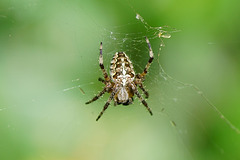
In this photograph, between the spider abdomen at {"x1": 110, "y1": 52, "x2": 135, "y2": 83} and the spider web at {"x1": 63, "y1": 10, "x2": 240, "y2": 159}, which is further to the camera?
the spider web at {"x1": 63, "y1": 10, "x2": 240, "y2": 159}

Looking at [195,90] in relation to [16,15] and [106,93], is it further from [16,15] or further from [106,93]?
[16,15]

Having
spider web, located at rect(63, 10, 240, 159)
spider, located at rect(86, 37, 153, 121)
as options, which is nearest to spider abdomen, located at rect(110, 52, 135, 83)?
spider, located at rect(86, 37, 153, 121)

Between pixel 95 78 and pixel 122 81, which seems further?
pixel 122 81

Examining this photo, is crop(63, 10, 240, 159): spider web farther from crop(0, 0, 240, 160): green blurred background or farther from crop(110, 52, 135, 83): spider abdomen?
crop(110, 52, 135, 83): spider abdomen

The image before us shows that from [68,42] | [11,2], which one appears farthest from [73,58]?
[11,2]

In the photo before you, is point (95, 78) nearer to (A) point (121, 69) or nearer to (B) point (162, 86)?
(A) point (121, 69)

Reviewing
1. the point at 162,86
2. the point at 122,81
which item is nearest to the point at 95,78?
the point at 122,81
